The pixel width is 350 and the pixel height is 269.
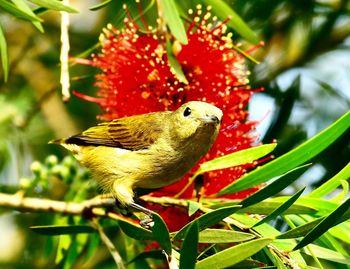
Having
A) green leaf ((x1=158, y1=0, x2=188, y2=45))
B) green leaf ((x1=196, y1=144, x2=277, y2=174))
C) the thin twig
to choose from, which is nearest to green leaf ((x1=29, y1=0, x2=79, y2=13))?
green leaf ((x1=158, y1=0, x2=188, y2=45))

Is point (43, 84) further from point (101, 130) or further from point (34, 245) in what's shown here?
point (101, 130)

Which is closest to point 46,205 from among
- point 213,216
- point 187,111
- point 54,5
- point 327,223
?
point 187,111

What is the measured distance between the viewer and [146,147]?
2.64 metres

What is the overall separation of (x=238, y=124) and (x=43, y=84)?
5.81 feet

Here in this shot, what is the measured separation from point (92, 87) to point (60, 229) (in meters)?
1.44

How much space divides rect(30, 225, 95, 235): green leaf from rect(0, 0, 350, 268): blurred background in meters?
0.64

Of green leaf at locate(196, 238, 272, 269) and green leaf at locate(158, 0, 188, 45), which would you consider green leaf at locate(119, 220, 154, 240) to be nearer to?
green leaf at locate(196, 238, 272, 269)

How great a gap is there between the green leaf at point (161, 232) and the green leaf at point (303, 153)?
43 centimetres

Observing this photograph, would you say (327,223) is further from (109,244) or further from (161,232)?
(109,244)

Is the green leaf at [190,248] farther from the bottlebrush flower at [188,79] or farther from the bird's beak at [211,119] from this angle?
the bottlebrush flower at [188,79]

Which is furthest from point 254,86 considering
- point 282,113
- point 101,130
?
point 101,130

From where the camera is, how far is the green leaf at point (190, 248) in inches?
63.8

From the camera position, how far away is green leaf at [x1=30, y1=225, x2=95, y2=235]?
7.40 feet

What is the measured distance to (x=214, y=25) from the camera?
2.68 meters
